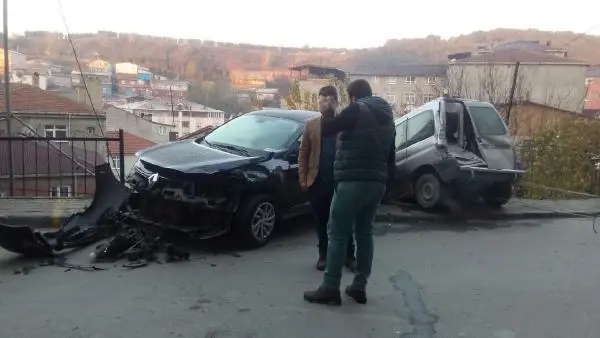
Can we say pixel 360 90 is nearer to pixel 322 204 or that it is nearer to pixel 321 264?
pixel 322 204

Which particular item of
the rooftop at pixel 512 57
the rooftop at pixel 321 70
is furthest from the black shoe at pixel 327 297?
the rooftop at pixel 512 57

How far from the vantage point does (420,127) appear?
8461 mm

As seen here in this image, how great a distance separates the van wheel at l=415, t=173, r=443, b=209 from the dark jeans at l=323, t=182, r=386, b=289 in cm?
421

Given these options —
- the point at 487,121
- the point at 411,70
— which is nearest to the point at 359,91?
the point at 487,121

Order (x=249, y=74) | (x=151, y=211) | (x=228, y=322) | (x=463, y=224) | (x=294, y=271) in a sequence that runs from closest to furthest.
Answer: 1. (x=228, y=322)
2. (x=294, y=271)
3. (x=151, y=211)
4. (x=463, y=224)
5. (x=249, y=74)

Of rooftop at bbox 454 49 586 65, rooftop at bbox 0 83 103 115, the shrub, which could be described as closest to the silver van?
the shrub

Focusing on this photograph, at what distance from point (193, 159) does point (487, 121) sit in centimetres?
488

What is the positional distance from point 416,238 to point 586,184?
826 centimetres

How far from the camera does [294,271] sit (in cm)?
510

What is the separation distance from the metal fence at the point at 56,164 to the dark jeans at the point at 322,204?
3.67m

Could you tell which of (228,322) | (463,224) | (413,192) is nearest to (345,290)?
(228,322)

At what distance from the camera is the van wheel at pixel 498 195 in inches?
334

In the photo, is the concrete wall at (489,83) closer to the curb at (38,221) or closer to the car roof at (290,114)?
the car roof at (290,114)

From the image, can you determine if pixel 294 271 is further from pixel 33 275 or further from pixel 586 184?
pixel 586 184
